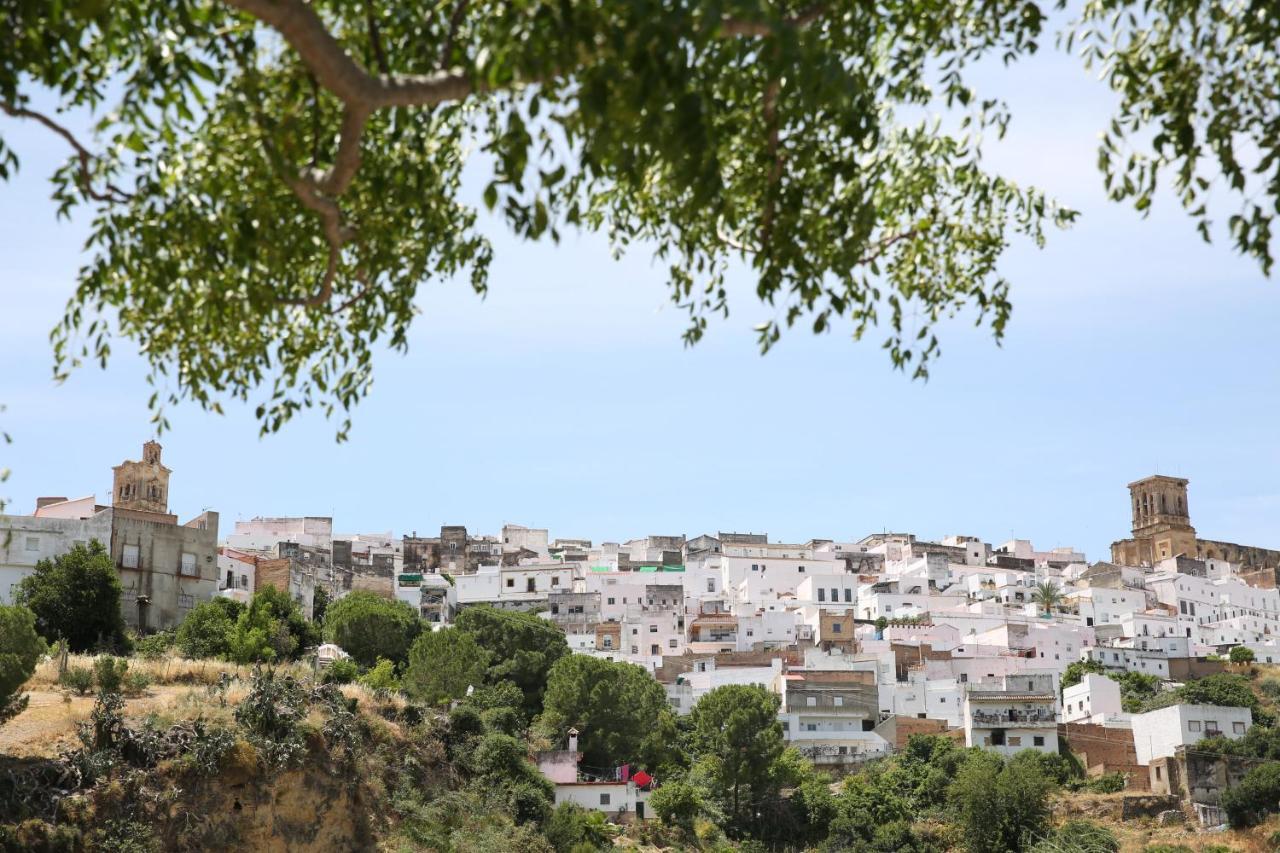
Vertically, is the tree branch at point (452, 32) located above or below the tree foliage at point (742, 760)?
above

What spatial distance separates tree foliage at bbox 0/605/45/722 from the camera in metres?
27.3

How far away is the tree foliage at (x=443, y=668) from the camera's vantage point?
44344mm

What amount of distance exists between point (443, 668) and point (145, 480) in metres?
31.0

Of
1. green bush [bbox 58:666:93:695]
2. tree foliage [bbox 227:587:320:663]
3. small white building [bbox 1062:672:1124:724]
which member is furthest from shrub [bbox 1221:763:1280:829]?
green bush [bbox 58:666:93:695]

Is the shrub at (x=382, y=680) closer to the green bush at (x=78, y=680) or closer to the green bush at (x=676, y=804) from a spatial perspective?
the green bush at (x=676, y=804)

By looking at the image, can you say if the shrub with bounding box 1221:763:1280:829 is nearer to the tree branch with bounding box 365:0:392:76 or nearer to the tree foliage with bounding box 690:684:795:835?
the tree foliage with bounding box 690:684:795:835

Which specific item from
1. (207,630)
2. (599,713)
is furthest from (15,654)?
(599,713)

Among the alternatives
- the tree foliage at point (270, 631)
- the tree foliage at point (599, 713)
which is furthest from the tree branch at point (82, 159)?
the tree foliage at point (599, 713)

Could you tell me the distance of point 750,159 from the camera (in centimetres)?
867

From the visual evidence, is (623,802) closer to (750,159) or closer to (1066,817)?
(1066,817)

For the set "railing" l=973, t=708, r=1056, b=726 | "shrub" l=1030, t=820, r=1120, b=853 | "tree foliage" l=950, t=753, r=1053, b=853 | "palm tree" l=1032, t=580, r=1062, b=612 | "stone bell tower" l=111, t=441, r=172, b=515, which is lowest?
"shrub" l=1030, t=820, r=1120, b=853

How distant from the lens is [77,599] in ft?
139

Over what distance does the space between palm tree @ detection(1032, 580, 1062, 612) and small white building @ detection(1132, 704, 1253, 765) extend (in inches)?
866

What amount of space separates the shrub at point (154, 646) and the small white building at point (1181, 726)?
32.9 m
